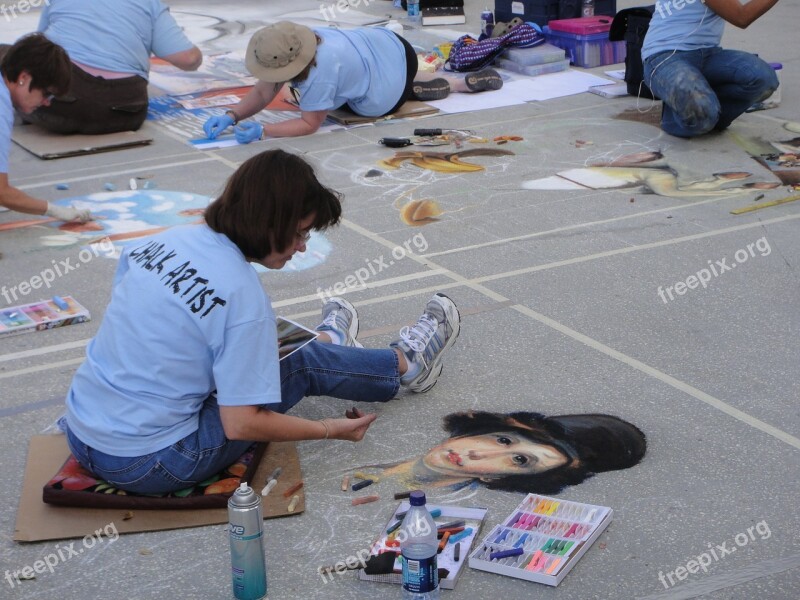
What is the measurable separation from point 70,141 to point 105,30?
85 cm

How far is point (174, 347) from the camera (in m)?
2.92

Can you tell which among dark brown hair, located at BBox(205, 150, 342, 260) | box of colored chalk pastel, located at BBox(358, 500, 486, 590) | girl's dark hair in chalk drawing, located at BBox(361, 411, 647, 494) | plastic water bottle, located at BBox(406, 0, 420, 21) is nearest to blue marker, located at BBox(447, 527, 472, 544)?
box of colored chalk pastel, located at BBox(358, 500, 486, 590)

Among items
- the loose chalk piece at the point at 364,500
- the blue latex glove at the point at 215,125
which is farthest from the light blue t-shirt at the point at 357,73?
the loose chalk piece at the point at 364,500

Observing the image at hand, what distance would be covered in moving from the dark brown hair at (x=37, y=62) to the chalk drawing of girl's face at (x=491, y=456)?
10.1 ft

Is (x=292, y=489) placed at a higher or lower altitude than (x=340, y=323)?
lower

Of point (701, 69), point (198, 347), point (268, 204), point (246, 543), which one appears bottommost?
point (246, 543)

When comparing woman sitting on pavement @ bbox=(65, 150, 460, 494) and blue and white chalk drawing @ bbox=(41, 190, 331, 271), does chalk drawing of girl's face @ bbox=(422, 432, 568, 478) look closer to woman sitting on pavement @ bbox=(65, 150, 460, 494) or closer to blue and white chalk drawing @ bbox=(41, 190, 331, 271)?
woman sitting on pavement @ bbox=(65, 150, 460, 494)

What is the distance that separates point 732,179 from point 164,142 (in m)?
3.95

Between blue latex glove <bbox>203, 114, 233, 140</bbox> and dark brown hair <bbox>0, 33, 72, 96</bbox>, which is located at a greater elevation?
dark brown hair <bbox>0, 33, 72, 96</bbox>

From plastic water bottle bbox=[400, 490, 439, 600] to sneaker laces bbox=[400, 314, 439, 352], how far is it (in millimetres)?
1204

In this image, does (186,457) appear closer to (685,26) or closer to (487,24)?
(685,26)

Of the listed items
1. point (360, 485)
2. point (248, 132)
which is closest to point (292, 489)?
point (360, 485)

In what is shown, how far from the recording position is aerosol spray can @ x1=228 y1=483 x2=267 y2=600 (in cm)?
A: 267

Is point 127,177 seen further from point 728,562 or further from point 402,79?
point 728,562
